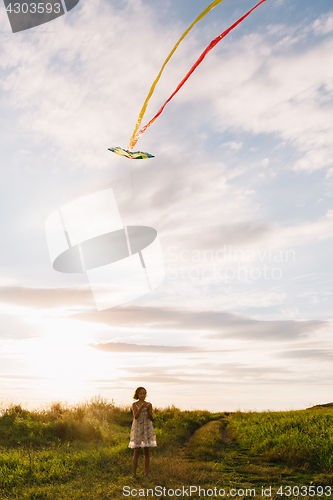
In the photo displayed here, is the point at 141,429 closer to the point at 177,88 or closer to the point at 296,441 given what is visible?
the point at 296,441

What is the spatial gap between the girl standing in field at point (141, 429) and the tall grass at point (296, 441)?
14.4 ft

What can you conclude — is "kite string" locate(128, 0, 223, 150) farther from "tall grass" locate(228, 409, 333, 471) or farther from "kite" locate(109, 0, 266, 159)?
"tall grass" locate(228, 409, 333, 471)

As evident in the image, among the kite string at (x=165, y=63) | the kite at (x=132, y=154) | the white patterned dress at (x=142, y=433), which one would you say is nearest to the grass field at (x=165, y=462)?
the white patterned dress at (x=142, y=433)

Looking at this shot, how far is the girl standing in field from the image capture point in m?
8.34

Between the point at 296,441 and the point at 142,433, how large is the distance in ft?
17.8

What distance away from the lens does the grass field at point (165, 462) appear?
25.3ft

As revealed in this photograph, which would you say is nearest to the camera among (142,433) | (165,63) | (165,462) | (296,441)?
(165,63)

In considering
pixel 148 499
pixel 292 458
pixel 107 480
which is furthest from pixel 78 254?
pixel 292 458

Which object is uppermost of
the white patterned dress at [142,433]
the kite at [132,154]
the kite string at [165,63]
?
the kite string at [165,63]

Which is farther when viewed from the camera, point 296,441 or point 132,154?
point 296,441

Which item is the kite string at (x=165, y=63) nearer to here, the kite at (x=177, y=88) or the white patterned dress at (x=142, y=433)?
the kite at (x=177, y=88)

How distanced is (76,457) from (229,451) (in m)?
5.52

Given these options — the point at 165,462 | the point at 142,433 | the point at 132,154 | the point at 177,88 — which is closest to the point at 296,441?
the point at 165,462

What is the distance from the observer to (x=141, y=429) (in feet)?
27.6
